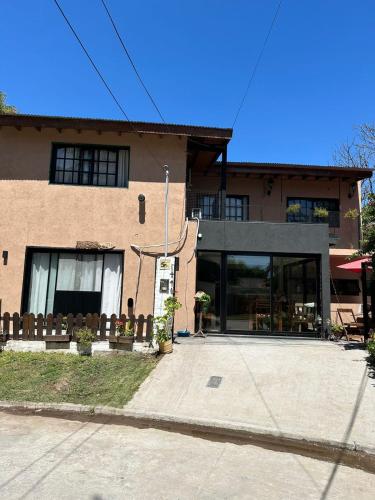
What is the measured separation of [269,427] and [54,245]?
8.71 m

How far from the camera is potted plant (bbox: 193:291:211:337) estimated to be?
12.6m

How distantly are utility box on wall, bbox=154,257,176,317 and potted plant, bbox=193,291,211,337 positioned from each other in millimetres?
1251

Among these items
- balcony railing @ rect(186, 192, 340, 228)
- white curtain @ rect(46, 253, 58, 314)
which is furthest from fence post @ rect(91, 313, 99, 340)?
balcony railing @ rect(186, 192, 340, 228)

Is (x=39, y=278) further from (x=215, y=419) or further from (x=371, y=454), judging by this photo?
(x=371, y=454)

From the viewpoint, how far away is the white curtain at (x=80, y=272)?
1302 centimetres

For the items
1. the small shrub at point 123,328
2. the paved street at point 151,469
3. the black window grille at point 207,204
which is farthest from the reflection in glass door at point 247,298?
the paved street at point 151,469

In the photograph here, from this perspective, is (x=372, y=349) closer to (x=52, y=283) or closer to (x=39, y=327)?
(x=39, y=327)

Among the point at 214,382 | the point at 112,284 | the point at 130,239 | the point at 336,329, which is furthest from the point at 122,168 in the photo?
the point at 336,329

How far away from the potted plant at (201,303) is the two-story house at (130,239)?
23 centimetres

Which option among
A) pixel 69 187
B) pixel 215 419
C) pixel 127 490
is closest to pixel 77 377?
pixel 215 419

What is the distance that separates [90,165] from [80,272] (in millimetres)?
3362

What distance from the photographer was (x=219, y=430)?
651 cm

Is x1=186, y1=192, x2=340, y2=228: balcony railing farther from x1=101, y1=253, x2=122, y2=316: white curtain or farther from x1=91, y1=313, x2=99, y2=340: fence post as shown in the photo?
x1=91, y1=313, x2=99, y2=340: fence post

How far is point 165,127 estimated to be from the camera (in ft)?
43.3
